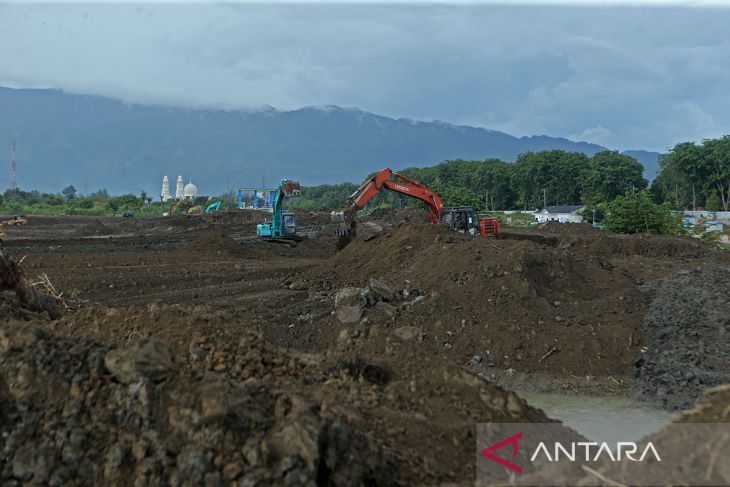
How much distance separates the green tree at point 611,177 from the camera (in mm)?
75438

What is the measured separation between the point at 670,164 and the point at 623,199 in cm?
4073

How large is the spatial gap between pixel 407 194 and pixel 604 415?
15.2 m

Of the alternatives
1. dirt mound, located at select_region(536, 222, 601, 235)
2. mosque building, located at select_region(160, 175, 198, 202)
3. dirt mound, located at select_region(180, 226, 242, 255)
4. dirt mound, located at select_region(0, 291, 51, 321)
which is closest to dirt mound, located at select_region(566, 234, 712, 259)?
dirt mound, located at select_region(536, 222, 601, 235)

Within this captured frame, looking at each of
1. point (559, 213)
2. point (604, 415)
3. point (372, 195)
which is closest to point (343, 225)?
point (372, 195)

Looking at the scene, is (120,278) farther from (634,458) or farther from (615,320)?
(634,458)

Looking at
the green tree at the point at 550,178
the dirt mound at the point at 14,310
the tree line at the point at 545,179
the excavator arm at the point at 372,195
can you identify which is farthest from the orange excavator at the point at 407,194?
the green tree at the point at 550,178

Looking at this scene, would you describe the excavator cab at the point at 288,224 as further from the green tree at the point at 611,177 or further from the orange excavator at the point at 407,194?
the green tree at the point at 611,177

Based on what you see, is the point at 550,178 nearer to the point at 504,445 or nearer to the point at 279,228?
the point at 279,228

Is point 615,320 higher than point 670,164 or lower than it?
lower

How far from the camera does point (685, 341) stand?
470 inches

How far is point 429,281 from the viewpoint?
1470cm

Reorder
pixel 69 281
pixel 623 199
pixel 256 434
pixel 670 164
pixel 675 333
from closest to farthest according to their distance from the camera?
pixel 256 434 < pixel 675 333 < pixel 69 281 < pixel 623 199 < pixel 670 164

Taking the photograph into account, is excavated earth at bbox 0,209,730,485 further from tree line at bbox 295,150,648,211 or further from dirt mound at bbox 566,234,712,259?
tree line at bbox 295,150,648,211

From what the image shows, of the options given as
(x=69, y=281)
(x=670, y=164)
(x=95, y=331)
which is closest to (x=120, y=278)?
(x=69, y=281)
